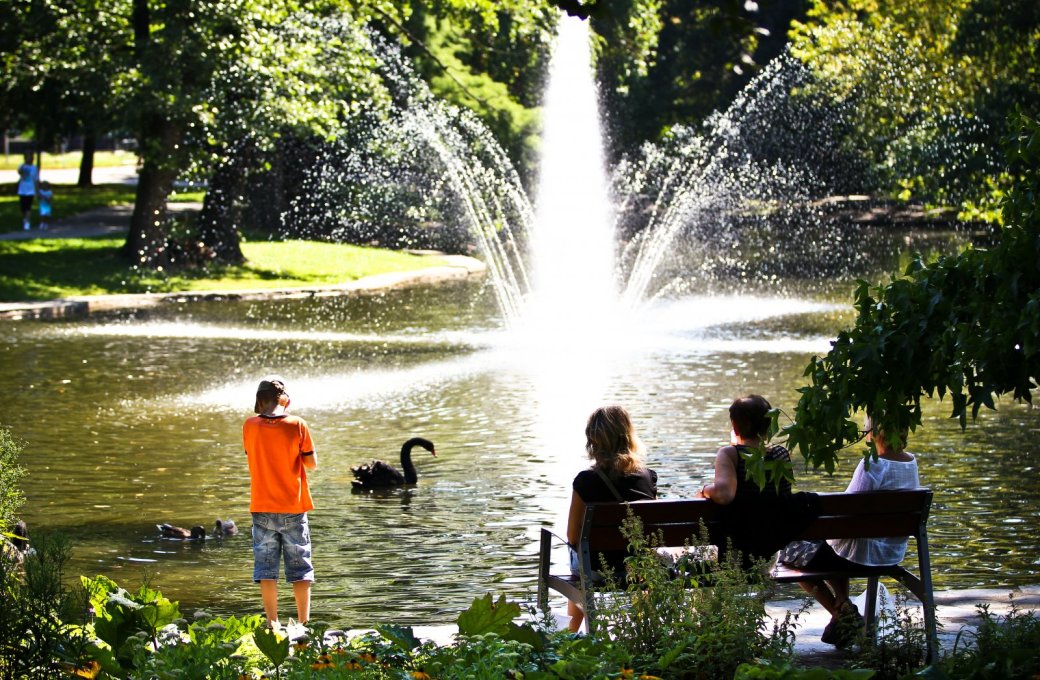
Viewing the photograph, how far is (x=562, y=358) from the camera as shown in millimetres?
19156

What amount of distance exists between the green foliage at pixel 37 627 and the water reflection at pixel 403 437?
96.1 inches

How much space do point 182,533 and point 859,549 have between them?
15.3ft

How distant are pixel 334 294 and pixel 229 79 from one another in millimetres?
4373

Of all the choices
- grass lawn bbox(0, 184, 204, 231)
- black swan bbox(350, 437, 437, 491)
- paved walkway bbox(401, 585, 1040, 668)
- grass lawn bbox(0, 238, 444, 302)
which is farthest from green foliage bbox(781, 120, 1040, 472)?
grass lawn bbox(0, 184, 204, 231)

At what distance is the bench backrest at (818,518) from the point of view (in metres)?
6.59

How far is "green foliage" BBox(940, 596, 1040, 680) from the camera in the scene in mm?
5553

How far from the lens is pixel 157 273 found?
97.0 ft

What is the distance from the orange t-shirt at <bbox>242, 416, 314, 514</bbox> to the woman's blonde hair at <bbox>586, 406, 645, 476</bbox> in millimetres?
1545

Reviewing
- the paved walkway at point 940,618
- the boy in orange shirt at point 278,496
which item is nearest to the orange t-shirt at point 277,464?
the boy in orange shirt at point 278,496

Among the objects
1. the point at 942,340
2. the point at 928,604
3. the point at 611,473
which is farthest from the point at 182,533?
the point at 942,340

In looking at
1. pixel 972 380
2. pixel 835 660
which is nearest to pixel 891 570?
pixel 835 660

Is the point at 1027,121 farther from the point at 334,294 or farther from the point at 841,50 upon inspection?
the point at 841,50

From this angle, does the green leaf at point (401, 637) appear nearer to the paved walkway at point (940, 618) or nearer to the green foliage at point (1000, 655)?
the paved walkway at point (940, 618)

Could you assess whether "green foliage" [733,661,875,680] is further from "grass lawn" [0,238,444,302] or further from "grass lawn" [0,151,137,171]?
"grass lawn" [0,151,137,171]
